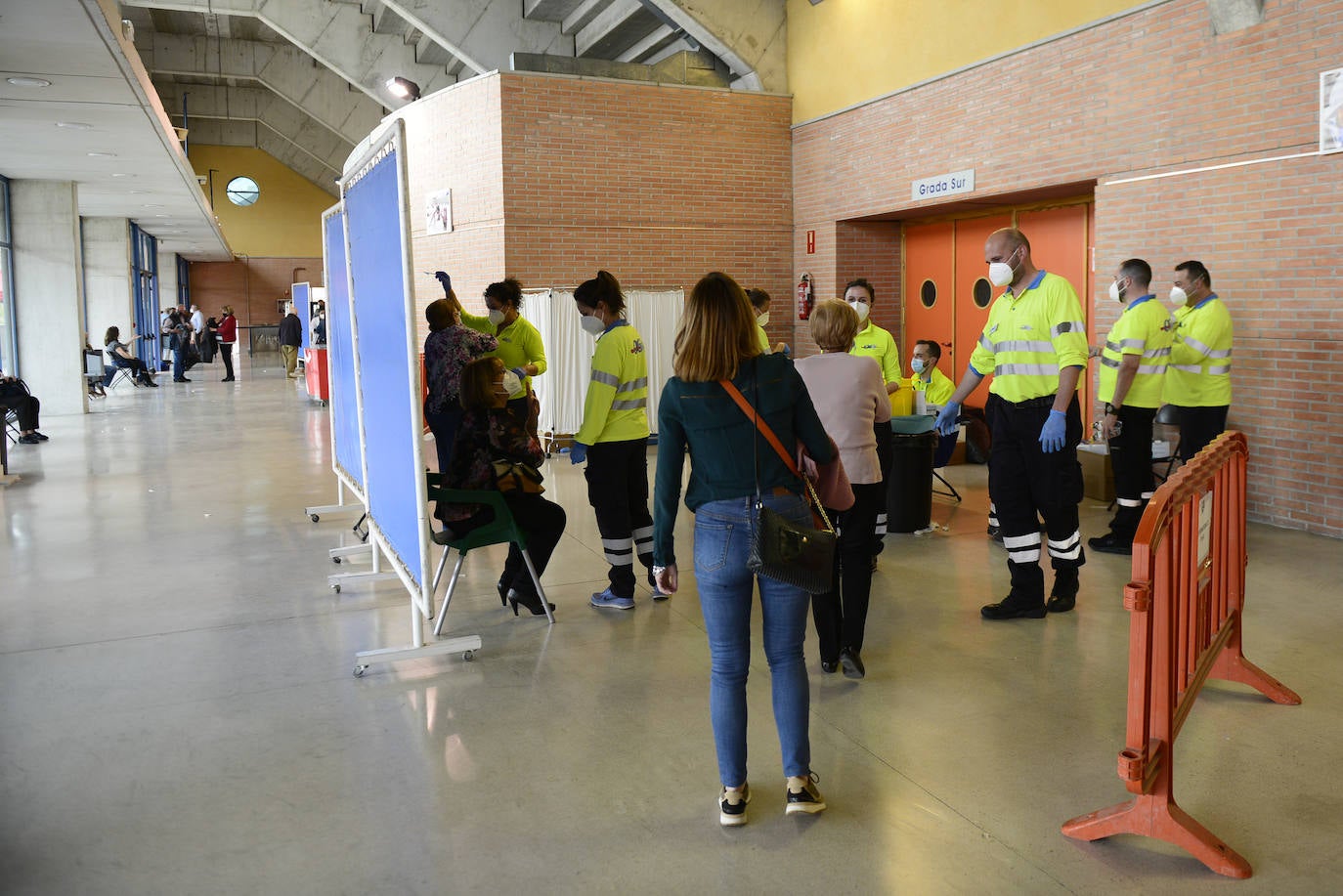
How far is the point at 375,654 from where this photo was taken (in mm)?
4504

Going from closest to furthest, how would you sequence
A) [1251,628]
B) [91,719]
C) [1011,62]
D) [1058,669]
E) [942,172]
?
[91,719] < [1058,669] < [1251,628] < [1011,62] < [942,172]

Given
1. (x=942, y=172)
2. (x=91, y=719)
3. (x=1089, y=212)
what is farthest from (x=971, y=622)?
(x=942, y=172)

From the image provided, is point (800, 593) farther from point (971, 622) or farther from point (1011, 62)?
point (1011, 62)

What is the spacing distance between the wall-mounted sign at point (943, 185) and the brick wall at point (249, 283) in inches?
1171

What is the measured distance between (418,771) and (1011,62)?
873 cm

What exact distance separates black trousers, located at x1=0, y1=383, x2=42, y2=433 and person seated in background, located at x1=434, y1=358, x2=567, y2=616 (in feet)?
29.4

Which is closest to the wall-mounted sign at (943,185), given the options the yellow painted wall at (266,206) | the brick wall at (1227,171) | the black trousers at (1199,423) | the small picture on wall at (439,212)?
the brick wall at (1227,171)

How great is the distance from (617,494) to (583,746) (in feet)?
6.13

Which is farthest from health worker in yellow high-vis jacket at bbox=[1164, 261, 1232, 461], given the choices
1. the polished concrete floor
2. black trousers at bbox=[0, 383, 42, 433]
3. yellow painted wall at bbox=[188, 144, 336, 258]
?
yellow painted wall at bbox=[188, 144, 336, 258]

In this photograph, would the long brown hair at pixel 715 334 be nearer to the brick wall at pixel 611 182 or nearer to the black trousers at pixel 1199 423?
the black trousers at pixel 1199 423

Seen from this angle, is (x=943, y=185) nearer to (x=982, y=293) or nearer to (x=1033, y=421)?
(x=982, y=293)

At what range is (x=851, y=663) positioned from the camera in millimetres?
4375

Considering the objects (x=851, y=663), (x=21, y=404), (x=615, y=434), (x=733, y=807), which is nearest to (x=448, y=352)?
(x=615, y=434)

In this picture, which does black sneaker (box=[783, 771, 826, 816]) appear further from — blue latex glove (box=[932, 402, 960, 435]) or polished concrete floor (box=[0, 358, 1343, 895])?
blue latex glove (box=[932, 402, 960, 435])
